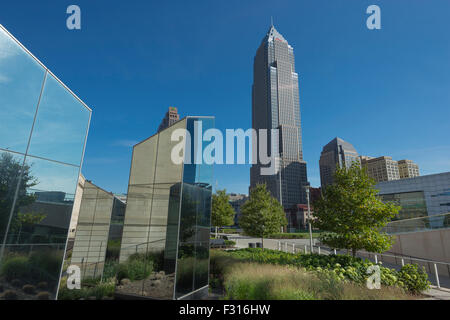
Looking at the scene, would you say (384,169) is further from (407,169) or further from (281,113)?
(281,113)

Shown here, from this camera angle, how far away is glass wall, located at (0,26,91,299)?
5500mm

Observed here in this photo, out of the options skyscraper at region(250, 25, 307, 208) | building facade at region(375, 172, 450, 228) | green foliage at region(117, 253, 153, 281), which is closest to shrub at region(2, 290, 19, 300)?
green foliage at region(117, 253, 153, 281)

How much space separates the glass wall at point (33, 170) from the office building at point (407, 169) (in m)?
229

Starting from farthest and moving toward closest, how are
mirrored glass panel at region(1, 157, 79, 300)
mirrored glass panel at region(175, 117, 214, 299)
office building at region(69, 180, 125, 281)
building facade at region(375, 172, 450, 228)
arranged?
1. building facade at region(375, 172, 450, 228)
2. office building at region(69, 180, 125, 281)
3. mirrored glass panel at region(175, 117, 214, 299)
4. mirrored glass panel at region(1, 157, 79, 300)

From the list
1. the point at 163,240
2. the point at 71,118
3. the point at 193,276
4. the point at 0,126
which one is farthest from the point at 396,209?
the point at 0,126

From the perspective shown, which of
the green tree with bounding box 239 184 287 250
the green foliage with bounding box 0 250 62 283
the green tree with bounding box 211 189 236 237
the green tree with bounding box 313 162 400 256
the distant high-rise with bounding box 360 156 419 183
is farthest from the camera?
the distant high-rise with bounding box 360 156 419 183

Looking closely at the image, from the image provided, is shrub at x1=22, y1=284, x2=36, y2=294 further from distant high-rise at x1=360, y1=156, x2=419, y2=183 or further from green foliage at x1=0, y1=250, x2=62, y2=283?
distant high-rise at x1=360, y1=156, x2=419, y2=183

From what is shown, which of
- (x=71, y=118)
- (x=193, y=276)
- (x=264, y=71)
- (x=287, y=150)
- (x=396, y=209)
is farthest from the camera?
(x=264, y=71)

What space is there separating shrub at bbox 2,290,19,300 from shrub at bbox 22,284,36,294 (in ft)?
0.69

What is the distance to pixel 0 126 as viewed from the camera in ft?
17.4

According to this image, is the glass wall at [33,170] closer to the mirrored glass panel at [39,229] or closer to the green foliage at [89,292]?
the mirrored glass panel at [39,229]
